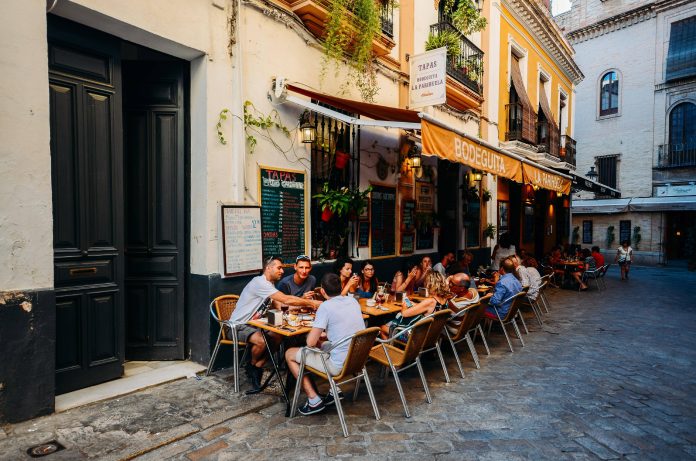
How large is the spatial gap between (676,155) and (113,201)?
2616 cm

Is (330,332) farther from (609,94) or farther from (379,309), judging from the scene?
(609,94)

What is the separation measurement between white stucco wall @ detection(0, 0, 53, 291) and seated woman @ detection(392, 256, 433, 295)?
181 inches

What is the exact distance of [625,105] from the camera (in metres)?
23.5

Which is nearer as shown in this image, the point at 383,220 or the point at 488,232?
the point at 383,220

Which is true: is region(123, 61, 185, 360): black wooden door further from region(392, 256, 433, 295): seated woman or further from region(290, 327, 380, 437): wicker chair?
region(392, 256, 433, 295): seated woman

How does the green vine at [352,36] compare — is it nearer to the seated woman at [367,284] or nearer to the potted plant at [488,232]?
the seated woman at [367,284]

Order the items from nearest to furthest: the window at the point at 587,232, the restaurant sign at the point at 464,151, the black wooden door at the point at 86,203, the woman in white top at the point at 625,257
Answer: the black wooden door at the point at 86,203 → the restaurant sign at the point at 464,151 → the woman in white top at the point at 625,257 → the window at the point at 587,232

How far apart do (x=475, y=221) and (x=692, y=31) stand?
62.1ft

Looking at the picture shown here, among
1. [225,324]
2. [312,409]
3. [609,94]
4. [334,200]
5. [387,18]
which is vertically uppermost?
[609,94]

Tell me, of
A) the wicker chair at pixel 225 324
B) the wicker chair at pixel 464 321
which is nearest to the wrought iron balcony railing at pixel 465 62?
the wicker chair at pixel 464 321

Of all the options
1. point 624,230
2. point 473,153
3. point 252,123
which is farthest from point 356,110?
point 624,230

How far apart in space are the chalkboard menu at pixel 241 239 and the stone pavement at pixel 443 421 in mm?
1373

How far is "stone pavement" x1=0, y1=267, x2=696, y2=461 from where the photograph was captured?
3.40 meters

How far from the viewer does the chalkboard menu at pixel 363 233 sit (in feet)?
25.1
